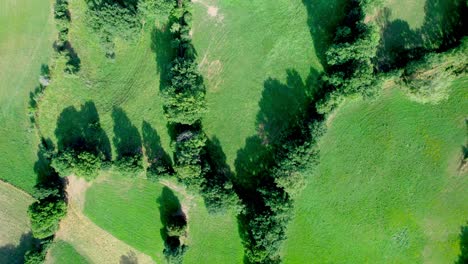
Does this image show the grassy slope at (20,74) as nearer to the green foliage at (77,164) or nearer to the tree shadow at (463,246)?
the green foliage at (77,164)

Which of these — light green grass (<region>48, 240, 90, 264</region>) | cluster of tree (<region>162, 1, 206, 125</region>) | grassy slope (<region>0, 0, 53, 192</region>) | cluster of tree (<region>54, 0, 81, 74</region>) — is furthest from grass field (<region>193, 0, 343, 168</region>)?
light green grass (<region>48, 240, 90, 264</region>)

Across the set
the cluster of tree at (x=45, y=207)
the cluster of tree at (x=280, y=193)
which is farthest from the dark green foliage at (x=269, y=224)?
the cluster of tree at (x=45, y=207)

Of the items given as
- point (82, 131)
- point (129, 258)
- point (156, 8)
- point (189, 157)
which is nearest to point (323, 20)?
point (156, 8)

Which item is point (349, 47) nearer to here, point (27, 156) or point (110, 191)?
point (110, 191)

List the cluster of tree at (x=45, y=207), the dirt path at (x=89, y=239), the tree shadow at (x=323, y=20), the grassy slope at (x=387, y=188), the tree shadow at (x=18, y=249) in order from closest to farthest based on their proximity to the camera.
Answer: the tree shadow at (x=323, y=20) < the cluster of tree at (x=45, y=207) < the grassy slope at (x=387, y=188) < the dirt path at (x=89, y=239) < the tree shadow at (x=18, y=249)

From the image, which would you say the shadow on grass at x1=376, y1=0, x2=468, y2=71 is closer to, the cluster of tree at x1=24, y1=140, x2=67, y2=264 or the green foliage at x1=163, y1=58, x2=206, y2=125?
the green foliage at x1=163, y1=58, x2=206, y2=125

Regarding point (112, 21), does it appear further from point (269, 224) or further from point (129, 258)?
point (129, 258)

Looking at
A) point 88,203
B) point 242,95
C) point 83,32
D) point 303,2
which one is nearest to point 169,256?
point 88,203
